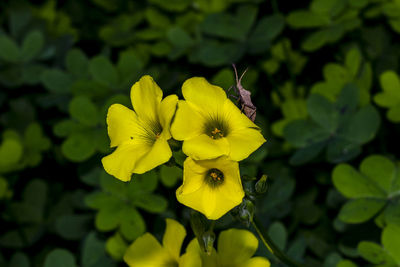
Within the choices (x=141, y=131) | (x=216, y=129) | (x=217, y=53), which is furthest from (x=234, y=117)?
(x=217, y=53)

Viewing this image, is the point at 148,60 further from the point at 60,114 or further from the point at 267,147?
the point at 267,147

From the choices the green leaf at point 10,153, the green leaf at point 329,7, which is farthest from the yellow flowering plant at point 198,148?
the green leaf at point 329,7

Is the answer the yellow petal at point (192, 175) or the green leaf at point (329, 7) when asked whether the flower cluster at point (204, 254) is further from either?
the green leaf at point (329, 7)

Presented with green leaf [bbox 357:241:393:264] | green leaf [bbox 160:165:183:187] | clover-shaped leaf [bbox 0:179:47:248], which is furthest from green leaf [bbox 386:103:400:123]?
clover-shaped leaf [bbox 0:179:47:248]

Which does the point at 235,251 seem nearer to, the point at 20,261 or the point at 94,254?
the point at 94,254

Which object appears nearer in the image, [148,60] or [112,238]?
[112,238]

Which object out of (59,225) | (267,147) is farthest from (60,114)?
(267,147)
